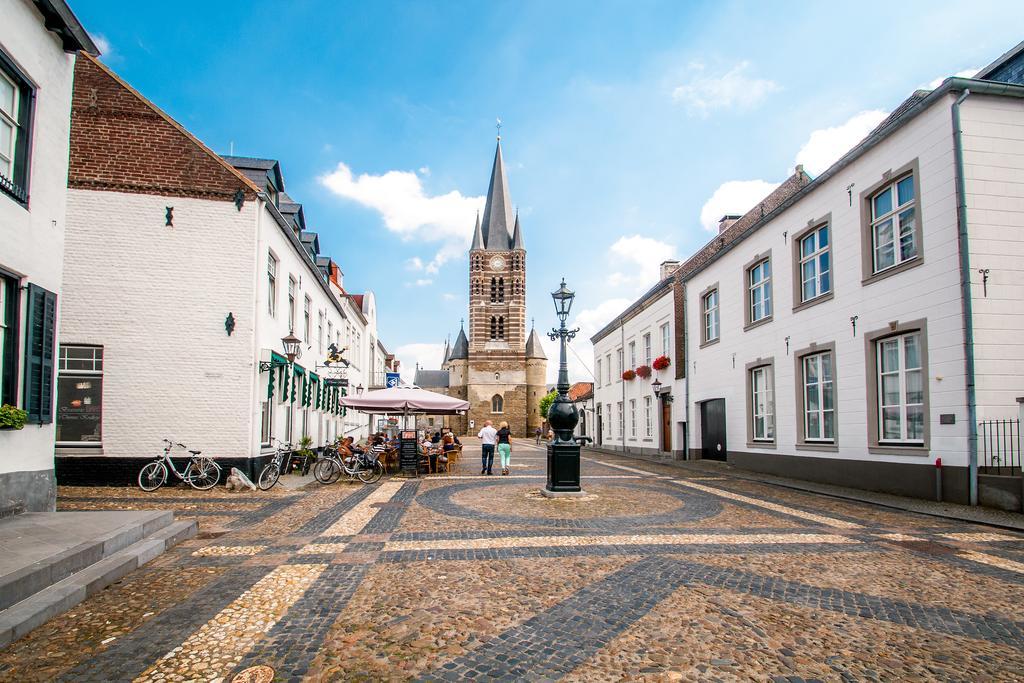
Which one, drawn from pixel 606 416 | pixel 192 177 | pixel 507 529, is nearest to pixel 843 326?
pixel 507 529

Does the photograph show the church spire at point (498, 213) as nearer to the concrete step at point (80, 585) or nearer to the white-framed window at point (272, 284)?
the white-framed window at point (272, 284)

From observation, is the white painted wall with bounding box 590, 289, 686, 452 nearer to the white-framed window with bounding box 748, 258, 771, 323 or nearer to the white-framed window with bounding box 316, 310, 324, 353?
the white-framed window with bounding box 748, 258, 771, 323

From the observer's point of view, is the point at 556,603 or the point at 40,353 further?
the point at 40,353

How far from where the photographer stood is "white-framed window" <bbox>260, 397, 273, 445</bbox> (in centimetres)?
1436

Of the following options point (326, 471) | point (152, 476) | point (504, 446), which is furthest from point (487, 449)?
point (152, 476)

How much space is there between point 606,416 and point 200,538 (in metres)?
29.2

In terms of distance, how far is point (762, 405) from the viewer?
17594 mm

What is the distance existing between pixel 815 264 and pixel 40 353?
1525cm

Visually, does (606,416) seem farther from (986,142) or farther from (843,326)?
(986,142)

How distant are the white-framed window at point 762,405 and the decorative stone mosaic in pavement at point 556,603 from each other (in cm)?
818

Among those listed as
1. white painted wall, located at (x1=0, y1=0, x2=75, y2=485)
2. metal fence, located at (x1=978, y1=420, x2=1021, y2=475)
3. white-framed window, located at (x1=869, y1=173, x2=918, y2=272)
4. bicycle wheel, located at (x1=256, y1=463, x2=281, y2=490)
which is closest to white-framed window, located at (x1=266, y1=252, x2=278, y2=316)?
bicycle wheel, located at (x1=256, y1=463, x2=281, y2=490)

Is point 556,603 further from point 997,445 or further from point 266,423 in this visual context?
point 266,423

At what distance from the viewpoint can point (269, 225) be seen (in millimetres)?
14344

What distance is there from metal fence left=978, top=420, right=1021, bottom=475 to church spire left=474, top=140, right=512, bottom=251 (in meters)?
63.4
